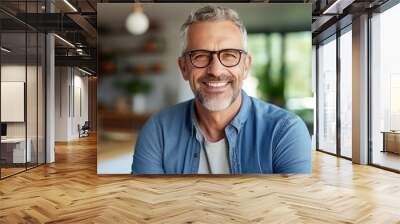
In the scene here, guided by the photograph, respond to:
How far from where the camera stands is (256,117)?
6219mm

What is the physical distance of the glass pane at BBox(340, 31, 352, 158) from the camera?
924 cm

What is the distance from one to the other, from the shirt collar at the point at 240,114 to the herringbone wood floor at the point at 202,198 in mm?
881

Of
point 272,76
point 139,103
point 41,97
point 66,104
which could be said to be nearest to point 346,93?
point 272,76

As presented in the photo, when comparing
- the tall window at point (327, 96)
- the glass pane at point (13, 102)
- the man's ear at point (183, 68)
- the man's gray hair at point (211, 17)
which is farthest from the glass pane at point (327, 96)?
the glass pane at point (13, 102)

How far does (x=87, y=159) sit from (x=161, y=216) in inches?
226

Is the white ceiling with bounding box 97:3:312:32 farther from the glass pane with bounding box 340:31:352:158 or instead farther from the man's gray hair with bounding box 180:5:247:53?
the glass pane with bounding box 340:31:352:158

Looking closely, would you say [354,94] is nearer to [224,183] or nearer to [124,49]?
[224,183]

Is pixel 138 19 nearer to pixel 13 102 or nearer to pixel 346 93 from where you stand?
pixel 13 102

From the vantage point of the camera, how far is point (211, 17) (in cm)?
623

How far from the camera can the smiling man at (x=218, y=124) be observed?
20.2 ft

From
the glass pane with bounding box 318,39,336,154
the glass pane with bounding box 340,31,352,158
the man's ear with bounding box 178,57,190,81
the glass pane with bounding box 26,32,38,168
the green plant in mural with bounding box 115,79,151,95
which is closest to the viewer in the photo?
the man's ear with bounding box 178,57,190,81

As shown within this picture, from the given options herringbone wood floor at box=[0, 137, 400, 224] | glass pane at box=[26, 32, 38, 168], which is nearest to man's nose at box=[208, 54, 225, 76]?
herringbone wood floor at box=[0, 137, 400, 224]

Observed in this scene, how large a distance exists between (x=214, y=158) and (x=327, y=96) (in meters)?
5.88

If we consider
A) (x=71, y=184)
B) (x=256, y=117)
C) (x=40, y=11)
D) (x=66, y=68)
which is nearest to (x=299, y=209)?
(x=256, y=117)
